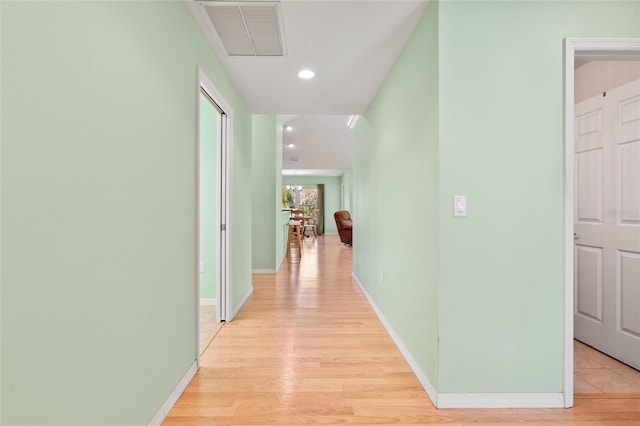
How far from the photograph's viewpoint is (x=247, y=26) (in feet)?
6.73

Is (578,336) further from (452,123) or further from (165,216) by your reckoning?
(165,216)

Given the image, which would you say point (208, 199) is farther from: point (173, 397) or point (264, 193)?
point (173, 397)

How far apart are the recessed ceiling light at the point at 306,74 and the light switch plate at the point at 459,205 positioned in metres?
1.72

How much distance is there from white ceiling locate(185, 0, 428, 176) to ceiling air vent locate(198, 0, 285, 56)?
4cm

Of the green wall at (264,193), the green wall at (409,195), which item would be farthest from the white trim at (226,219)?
the green wall at (264,193)

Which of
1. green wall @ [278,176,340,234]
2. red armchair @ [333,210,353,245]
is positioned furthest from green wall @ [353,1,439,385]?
green wall @ [278,176,340,234]

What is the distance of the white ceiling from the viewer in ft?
6.21

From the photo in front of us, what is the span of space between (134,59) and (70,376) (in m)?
1.22

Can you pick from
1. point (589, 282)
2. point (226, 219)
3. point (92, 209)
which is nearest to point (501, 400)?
point (589, 282)

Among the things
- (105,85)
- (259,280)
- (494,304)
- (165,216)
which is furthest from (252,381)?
(259,280)

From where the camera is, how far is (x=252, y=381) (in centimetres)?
199

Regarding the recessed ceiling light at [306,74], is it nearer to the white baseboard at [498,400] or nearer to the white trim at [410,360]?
the white trim at [410,360]

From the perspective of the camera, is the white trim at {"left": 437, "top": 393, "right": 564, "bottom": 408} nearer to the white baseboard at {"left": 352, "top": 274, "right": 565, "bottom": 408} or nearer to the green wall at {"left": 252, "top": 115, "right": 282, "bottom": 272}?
the white baseboard at {"left": 352, "top": 274, "right": 565, "bottom": 408}

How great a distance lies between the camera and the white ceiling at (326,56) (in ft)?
6.21
